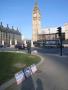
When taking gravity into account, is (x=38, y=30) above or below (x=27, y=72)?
above

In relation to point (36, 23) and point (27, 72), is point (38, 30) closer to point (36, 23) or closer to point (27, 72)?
point (36, 23)

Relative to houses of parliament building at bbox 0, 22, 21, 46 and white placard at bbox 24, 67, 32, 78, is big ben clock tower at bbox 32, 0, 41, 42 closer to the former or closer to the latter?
houses of parliament building at bbox 0, 22, 21, 46

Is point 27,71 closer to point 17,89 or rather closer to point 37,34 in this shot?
point 17,89

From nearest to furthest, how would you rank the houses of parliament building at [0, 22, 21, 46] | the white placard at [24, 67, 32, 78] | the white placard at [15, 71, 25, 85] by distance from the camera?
the white placard at [15, 71, 25, 85] → the white placard at [24, 67, 32, 78] → the houses of parliament building at [0, 22, 21, 46]

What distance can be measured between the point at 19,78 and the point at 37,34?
5772 inches

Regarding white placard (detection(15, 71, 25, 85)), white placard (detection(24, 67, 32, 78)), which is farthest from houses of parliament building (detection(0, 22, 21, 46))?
white placard (detection(15, 71, 25, 85))

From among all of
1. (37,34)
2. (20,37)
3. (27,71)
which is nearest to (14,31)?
(20,37)

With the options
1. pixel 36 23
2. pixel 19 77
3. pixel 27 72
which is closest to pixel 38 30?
pixel 36 23

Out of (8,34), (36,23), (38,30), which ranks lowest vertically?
(8,34)

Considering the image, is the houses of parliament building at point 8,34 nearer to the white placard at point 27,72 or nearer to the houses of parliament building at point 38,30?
the houses of parliament building at point 38,30

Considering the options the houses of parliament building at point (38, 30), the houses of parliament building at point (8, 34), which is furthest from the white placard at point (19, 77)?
the houses of parliament building at point (38, 30)

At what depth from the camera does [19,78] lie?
1087 cm

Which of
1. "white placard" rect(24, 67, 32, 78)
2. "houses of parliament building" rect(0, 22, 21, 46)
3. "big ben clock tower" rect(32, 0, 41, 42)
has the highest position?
"big ben clock tower" rect(32, 0, 41, 42)

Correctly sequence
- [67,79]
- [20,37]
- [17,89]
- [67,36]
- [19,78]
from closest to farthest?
[17,89], [19,78], [67,79], [67,36], [20,37]
